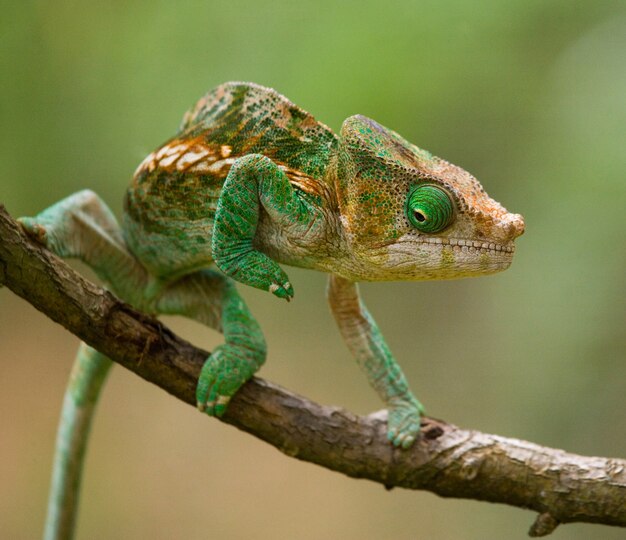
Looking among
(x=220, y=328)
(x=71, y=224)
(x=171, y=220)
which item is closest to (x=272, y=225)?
(x=171, y=220)

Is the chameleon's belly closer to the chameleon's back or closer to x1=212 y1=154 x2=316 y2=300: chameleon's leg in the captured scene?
the chameleon's back

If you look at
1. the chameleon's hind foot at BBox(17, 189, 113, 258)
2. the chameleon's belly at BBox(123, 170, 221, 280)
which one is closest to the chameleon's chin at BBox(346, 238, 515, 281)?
the chameleon's belly at BBox(123, 170, 221, 280)

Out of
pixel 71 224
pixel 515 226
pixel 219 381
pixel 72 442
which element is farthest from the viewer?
pixel 72 442

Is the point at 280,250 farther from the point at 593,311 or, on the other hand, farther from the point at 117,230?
the point at 593,311

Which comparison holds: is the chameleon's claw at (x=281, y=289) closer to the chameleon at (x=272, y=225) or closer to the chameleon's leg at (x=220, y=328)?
the chameleon at (x=272, y=225)

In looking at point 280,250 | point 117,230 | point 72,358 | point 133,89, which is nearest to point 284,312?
point 72,358

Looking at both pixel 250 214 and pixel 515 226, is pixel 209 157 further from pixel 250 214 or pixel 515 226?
pixel 515 226
